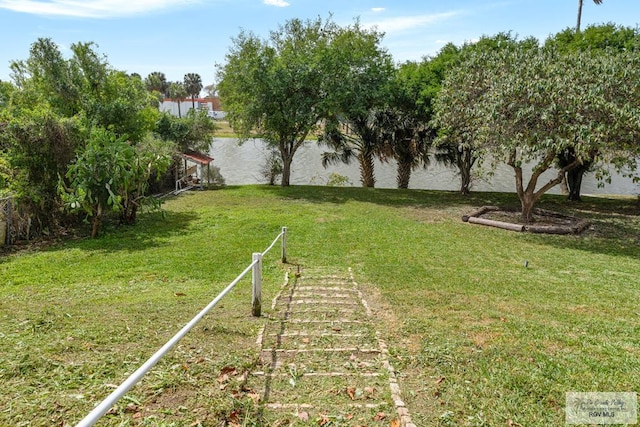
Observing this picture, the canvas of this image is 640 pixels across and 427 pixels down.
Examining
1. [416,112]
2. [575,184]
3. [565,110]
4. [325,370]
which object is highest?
[416,112]

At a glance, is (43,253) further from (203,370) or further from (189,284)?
(203,370)

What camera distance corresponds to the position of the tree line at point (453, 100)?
10.9m

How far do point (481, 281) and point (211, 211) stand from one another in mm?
11063

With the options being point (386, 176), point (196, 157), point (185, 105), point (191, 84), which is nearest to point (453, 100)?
point (196, 157)

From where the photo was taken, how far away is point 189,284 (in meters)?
8.05

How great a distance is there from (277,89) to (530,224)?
12564mm

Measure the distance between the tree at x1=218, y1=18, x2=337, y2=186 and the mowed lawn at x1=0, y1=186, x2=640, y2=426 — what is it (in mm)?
8106

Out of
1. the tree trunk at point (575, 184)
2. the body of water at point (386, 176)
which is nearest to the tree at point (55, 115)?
the body of water at point (386, 176)

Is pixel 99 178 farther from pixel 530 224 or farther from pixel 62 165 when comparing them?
pixel 530 224

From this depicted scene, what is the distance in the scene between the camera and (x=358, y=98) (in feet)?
67.7

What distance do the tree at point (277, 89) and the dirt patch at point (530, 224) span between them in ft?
30.9

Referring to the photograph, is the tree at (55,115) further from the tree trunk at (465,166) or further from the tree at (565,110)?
the tree trunk at (465,166)

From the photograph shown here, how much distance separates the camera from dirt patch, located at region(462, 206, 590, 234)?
43.3ft

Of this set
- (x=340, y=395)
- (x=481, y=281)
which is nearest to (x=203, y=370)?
(x=340, y=395)
